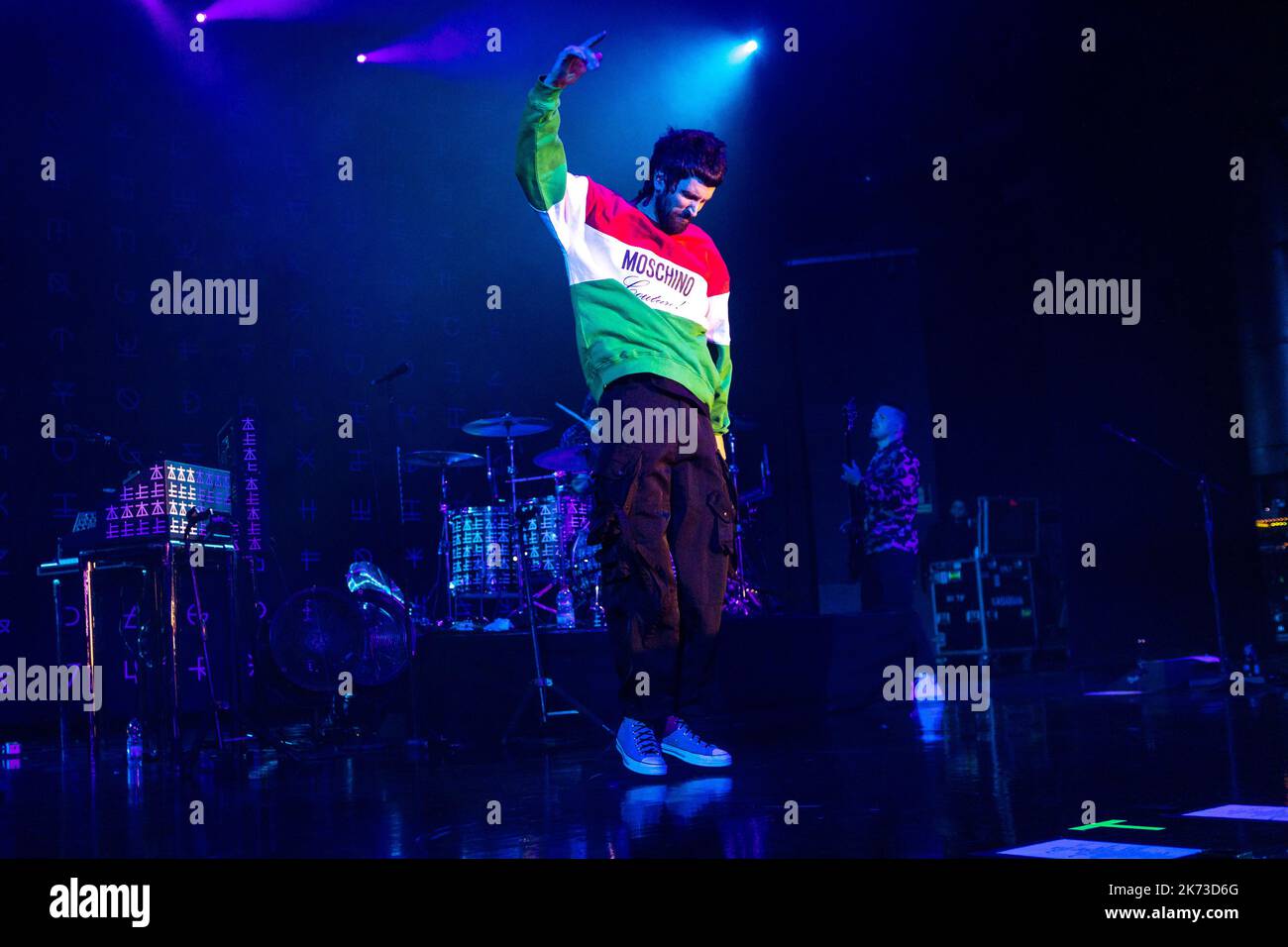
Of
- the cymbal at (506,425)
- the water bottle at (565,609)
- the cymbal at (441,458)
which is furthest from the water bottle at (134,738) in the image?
the cymbal at (506,425)

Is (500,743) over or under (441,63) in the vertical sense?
under

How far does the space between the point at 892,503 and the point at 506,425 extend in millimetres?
2246

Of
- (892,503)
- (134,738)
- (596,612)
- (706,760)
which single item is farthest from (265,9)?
(706,760)

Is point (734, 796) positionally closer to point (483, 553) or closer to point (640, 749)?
point (640, 749)

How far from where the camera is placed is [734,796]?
2.71 m

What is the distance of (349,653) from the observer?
6008 mm

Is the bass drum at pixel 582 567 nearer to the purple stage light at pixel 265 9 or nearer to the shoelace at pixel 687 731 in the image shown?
the shoelace at pixel 687 731

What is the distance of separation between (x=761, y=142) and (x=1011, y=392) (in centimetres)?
379

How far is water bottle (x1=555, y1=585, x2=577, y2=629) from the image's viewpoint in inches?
262

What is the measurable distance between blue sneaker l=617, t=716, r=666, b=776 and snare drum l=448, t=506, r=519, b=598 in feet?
10.9

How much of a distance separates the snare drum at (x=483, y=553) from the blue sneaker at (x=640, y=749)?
10.9ft

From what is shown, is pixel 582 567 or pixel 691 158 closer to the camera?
pixel 691 158
